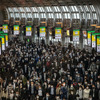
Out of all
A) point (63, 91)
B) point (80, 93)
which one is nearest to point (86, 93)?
point (80, 93)

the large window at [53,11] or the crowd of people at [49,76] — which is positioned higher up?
the large window at [53,11]

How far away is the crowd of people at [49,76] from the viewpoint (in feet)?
73.2

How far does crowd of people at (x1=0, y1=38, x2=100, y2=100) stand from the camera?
2231cm

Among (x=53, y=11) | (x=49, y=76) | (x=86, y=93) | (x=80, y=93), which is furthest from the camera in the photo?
(x=53, y=11)

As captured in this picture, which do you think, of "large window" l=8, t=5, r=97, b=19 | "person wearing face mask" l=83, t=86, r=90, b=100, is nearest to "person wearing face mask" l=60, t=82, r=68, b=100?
"person wearing face mask" l=83, t=86, r=90, b=100

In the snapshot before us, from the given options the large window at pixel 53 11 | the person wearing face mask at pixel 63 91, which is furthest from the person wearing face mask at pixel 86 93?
the large window at pixel 53 11

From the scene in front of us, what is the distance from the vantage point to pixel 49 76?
25.9 meters

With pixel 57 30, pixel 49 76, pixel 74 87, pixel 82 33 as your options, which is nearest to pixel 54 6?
pixel 82 33

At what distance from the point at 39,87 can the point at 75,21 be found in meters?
25.6

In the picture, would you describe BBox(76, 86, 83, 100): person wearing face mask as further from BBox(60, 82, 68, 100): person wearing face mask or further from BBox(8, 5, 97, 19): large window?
BBox(8, 5, 97, 19): large window

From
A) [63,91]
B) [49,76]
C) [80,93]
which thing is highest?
[49,76]

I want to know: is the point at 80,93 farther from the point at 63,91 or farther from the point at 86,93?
the point at 63,91

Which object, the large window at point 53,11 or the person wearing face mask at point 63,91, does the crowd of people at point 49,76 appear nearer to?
the person wearing face mask at point 63,91

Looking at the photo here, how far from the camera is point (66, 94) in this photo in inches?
877
